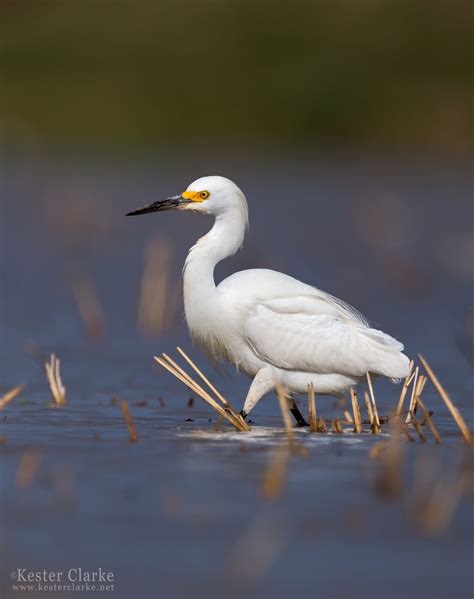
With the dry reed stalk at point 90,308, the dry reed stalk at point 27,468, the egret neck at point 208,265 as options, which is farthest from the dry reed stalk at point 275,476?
the dry reed stalk at point 90,308

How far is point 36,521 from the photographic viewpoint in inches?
214

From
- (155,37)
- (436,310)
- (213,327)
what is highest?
(155,37)

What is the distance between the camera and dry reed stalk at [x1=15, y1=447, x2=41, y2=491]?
602 cm

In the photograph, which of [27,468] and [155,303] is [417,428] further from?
[155,303]

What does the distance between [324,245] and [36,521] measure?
46.1ft

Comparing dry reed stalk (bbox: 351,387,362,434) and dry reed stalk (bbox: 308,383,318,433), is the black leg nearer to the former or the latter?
dry reed stalk (bbox: 308,383,318,433)

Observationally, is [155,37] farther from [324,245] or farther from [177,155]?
[324,245]

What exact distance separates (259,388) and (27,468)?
2079 millimetres

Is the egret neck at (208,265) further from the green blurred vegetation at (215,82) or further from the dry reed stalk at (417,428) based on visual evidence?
the green blurred vegetation at (215,82)

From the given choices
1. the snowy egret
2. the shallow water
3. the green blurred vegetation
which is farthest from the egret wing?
the green blurred vegetation

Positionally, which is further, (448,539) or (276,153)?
(276,153)

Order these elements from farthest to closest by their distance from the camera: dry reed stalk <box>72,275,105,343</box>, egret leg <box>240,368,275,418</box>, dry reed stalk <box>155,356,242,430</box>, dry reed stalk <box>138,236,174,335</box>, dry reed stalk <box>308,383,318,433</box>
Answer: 1. dry reed stalk <box>138,236,174,335</box>
2. dry reed stalk <box>72,275,105,343</box>
3. egret leg <box>240,368,275,418</box>
4. dry reed stalk <box>155,356,242,430</box>
5. dry reed stalk <box>308,383,318,433</box>

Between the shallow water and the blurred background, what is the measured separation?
0.02 m

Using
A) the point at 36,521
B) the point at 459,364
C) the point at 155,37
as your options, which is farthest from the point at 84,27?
the point at 36,521
